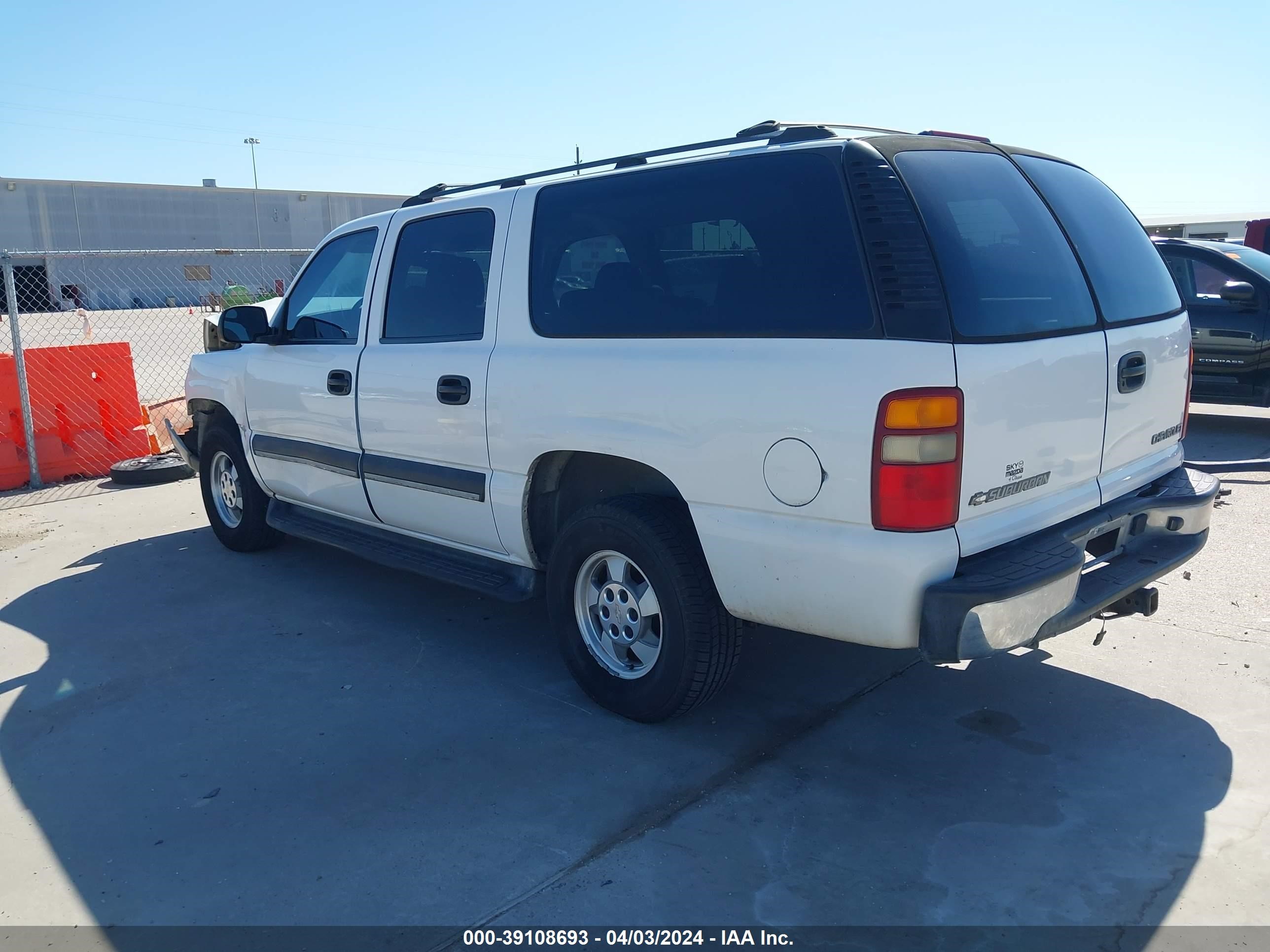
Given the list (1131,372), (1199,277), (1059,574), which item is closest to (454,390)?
(1059,574)

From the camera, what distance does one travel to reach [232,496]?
6590mm

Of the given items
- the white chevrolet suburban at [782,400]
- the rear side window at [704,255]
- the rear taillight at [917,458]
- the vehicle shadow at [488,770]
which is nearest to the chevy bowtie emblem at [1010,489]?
the white chevrolet suburban at [782,400]

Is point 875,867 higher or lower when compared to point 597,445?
lower

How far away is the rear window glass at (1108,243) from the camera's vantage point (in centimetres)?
371

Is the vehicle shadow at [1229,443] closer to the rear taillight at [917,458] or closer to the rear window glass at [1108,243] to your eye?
the rear window glass at [1108,243]

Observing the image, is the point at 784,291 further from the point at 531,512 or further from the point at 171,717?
the point at 171,717

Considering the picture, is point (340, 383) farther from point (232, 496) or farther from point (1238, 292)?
point (1238, 292)

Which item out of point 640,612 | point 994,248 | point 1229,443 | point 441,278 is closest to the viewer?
point 994,248

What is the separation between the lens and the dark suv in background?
877 centimetres

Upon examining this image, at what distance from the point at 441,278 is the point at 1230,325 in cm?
746

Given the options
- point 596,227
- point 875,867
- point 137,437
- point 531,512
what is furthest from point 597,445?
point 137,437

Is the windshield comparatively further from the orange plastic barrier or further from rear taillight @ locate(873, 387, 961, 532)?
the orange plastic barrier

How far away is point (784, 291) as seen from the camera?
3.27 m

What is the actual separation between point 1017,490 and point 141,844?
10.0ft
